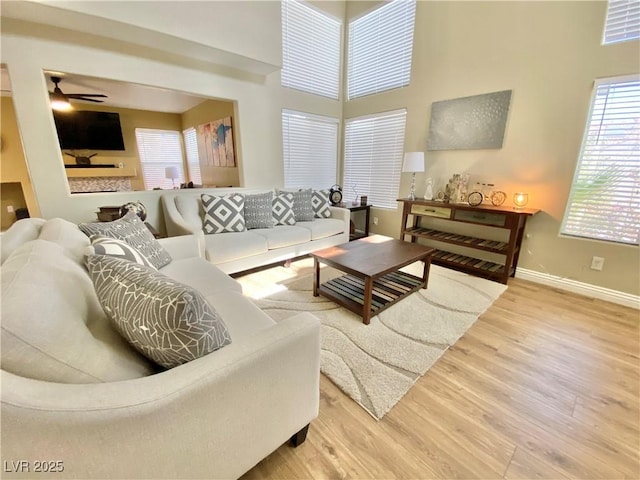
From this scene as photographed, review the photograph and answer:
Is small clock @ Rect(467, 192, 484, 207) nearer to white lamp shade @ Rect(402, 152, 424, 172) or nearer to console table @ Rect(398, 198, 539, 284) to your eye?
console table @ Rect(398, 198, 539, 284)

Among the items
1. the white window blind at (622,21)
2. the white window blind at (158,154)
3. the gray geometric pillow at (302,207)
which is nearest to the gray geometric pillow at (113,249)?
the gray geometric pillow at (302,207)

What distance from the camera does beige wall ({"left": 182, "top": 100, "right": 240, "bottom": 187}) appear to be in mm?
4106

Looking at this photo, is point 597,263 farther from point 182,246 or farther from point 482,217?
point 182,246

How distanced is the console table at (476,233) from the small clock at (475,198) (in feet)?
0.30

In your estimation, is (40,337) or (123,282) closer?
(40,337)

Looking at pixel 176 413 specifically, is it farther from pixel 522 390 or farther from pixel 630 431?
pixel 630 431

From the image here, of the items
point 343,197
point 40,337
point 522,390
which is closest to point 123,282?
point 40,337

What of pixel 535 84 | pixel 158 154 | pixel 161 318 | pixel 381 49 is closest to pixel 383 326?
pixel 161 318

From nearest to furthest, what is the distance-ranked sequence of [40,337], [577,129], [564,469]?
[40,337], [564,469], [577,129]

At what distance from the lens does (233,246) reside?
109 inches

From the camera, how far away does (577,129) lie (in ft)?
8.34

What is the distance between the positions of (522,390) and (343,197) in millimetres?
3852

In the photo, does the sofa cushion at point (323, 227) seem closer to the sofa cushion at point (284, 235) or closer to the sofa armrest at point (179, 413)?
the sofa cushion at point (284, 235)

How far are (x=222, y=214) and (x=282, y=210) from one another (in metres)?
0.79
